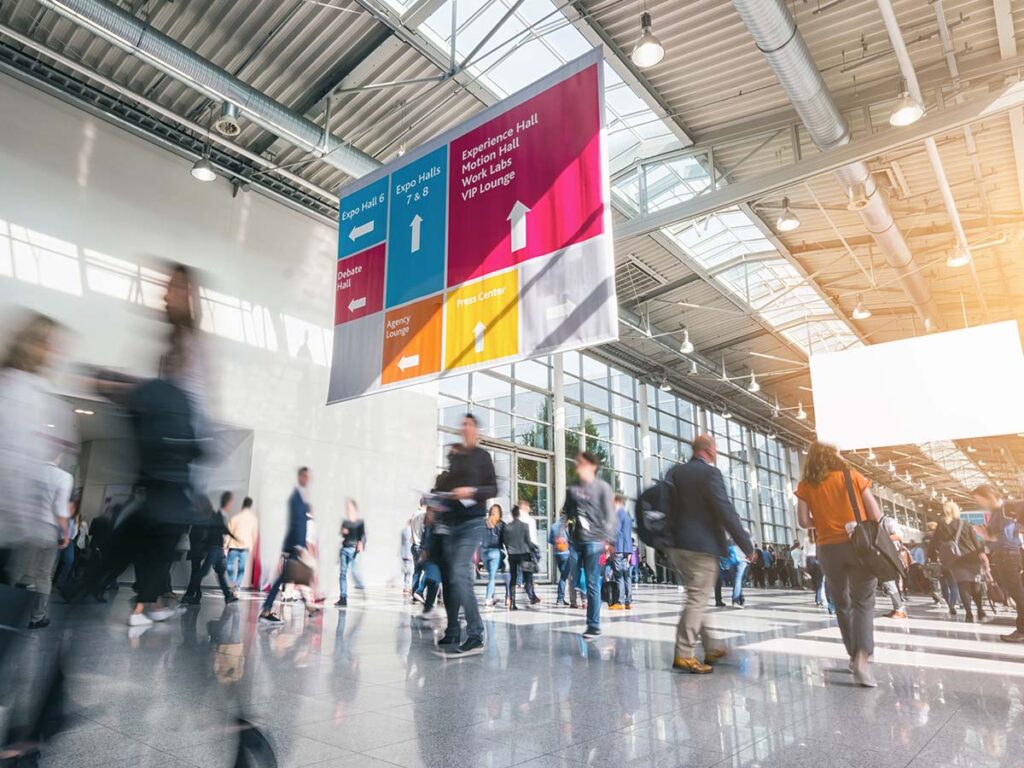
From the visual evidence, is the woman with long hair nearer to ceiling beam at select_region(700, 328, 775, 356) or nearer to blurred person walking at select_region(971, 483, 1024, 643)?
blurred person walking at select_region(971, 483, 1024, 643)

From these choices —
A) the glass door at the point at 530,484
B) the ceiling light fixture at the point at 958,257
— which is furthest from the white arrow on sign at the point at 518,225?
the glass door at the point at 530,484

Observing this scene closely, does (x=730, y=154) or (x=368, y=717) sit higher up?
(x=730, y=154)

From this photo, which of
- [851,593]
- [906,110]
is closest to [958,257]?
[906,110]

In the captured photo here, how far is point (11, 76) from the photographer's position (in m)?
9.45

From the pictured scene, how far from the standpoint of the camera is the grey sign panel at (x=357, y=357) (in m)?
6.91

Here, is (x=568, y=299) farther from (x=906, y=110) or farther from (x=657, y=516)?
(x=906, y=110)

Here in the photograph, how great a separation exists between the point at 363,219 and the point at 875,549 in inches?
240

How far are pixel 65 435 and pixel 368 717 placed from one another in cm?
178

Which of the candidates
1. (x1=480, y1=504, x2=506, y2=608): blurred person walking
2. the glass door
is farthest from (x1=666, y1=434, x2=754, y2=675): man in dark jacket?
the glass door

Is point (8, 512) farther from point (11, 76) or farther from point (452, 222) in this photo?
point (11, 76)

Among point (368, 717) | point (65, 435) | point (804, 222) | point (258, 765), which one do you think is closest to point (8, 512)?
point (65, 435)

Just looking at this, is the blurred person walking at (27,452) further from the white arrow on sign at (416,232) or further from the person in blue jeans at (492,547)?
the person in blue jeans at (492,547)

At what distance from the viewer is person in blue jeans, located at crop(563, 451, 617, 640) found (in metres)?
5.95

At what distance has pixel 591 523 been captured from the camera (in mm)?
5961
